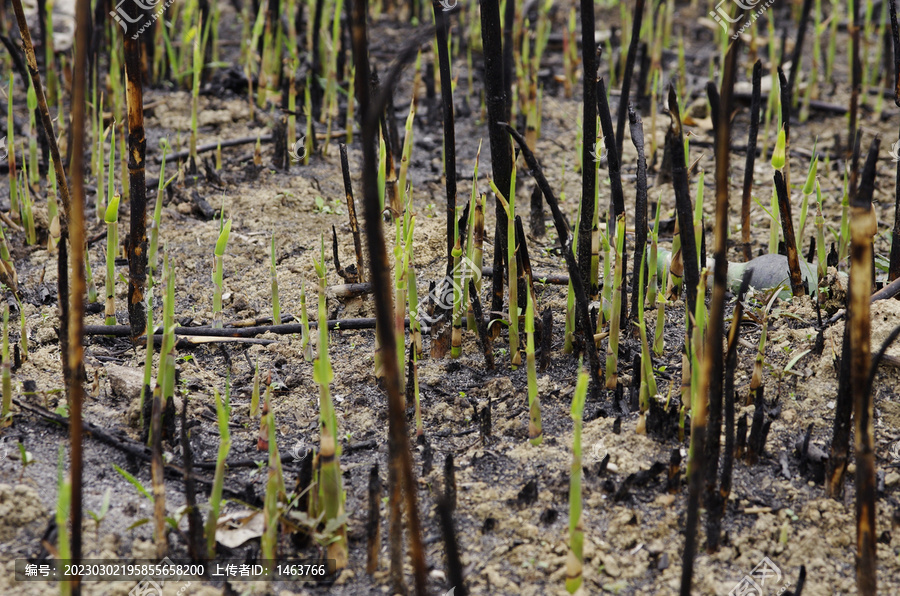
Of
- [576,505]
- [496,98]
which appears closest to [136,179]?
[496,98]

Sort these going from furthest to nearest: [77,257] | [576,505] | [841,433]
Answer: [841,433] → [576,505] → [77,257]

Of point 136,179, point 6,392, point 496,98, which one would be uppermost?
point 496,98

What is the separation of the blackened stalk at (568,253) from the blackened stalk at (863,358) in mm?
535

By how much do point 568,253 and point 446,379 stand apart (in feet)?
1.43

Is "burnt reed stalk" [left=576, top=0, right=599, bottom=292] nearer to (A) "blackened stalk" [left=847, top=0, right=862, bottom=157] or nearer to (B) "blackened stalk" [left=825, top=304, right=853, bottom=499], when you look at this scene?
(B) "blackened stalk" [left=825, top=304, right=853, bottom=499]

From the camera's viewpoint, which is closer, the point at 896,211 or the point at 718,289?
the point at 718,289

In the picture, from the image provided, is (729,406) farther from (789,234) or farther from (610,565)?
(789,234)

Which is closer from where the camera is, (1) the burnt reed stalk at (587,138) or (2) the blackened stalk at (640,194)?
(1) the burnt reed stalk at (587,138)

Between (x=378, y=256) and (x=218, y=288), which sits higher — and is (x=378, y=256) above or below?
above

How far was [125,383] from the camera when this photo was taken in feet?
5.06

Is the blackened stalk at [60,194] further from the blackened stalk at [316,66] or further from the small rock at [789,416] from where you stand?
the blackened stalk at [316,66]

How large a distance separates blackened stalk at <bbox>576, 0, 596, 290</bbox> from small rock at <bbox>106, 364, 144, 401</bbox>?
0.91m

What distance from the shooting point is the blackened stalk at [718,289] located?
0.90 metres

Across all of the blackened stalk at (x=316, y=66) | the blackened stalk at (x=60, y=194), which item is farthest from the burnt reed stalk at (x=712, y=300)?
the blackened stalk at (x=316, y=66)
